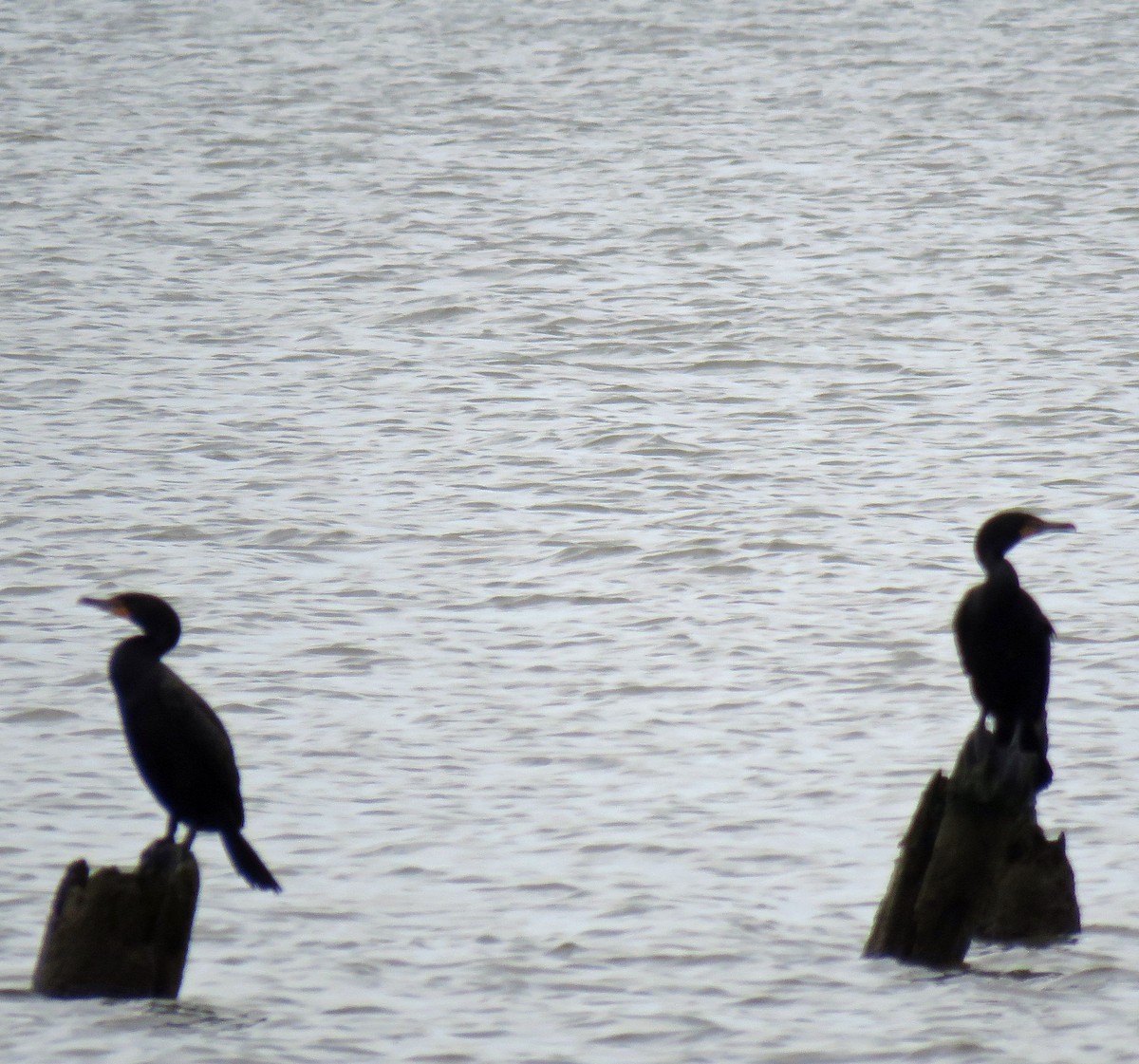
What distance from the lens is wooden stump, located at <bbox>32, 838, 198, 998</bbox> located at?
5.63 metres

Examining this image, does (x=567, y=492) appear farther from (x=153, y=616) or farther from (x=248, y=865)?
(x=248, y=865)

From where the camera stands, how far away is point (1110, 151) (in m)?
26.3

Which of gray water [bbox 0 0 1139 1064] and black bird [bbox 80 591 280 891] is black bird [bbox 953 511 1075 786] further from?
black bird [bbox 80 591 280 891]

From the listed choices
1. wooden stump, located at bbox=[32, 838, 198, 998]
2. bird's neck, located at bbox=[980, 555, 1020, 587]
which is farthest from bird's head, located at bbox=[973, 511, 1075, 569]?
wooden stump, located at bbox=[32, 838, 198, 998]

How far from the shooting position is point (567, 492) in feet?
48.5

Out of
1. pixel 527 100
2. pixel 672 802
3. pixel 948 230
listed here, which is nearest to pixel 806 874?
pixel 672 802

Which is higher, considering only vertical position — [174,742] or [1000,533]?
[1000,533]

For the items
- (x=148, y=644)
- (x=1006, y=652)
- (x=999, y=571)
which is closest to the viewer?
(x=148, y=644)

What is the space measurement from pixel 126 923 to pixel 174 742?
650 millimetres

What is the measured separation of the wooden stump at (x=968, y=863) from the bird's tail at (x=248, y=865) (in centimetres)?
177

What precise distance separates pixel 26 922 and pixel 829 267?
52.7ft

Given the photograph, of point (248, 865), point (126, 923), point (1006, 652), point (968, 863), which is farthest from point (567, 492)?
point (126, 923)

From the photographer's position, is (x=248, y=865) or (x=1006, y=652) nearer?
(x=248, y=865)

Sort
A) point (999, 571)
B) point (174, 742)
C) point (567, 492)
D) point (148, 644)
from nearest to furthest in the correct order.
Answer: point (174, 742)
point (148, 644)
point (999, 571)
point (567, 492)
